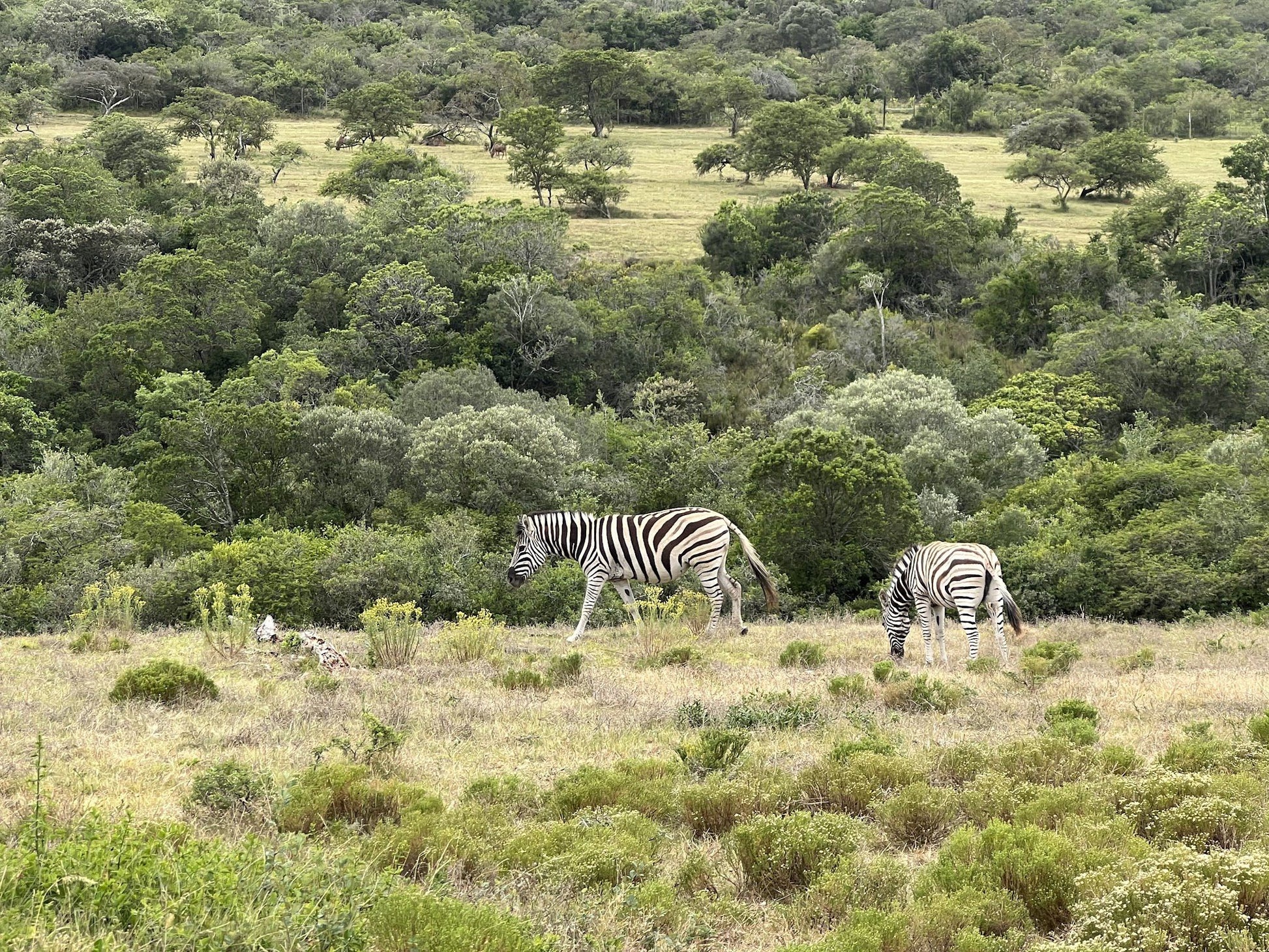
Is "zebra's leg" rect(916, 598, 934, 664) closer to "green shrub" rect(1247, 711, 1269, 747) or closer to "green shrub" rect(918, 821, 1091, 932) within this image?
"green shrub" rect(1247, 711, 1269, 747)

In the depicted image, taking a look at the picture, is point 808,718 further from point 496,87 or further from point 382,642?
point 496,87

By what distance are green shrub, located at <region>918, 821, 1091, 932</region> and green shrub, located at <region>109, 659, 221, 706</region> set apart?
7.30 m

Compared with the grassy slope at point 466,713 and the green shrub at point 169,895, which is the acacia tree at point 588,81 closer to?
the grassy slope at point 466,713

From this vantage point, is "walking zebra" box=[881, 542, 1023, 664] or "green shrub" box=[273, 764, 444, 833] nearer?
"green shrub" box=[273, 764, 444, 833]

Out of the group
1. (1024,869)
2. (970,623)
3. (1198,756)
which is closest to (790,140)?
(970,623)

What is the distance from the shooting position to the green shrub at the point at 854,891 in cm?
595

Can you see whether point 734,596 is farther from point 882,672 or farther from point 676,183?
point 676,183

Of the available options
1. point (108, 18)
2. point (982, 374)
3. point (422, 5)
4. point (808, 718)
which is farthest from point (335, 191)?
point (422, 5)

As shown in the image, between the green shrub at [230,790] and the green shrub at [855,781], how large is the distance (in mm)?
3693

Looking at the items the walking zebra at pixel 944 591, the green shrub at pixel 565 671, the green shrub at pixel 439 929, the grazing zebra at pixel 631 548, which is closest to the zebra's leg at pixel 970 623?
the walking zebra at pixel 944 591

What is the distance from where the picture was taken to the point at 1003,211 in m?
64.3

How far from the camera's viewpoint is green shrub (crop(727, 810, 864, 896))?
6.41 metres

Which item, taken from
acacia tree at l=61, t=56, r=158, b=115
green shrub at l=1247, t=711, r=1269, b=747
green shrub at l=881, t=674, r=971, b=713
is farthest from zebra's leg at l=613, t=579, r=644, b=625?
acacia tree at l=61, t=56, r=158, b=115

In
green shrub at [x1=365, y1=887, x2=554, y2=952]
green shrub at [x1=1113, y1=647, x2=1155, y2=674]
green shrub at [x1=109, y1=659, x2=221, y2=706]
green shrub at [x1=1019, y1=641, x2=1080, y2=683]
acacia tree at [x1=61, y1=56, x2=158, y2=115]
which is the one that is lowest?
green shrub at [x1=1113, y1=647, x2=1155, y2=674]
